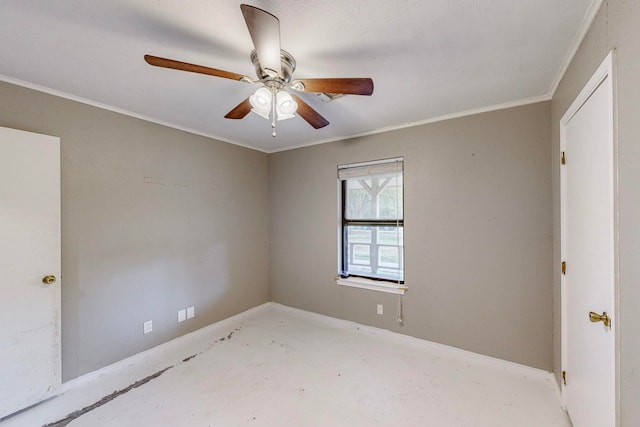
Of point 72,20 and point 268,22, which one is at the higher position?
point 72,20

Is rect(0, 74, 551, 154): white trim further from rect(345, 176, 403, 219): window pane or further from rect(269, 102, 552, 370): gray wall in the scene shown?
rect(345, 176, 403, 219): window pane

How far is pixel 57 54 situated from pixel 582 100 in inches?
119

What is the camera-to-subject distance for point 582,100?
1382 mm

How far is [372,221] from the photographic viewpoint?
121 inches

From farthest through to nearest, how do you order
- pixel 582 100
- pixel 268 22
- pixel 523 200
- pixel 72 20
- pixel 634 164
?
pixel 523 200
pixel 582 100
pixel 72 20
pixel 268 22
pixel 634 164

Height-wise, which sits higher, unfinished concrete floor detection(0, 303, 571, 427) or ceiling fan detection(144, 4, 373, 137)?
ceiling fan detection(144, 4, 373, 137)

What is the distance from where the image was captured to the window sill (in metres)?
2.77

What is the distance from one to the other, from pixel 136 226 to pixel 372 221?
96.9 inches

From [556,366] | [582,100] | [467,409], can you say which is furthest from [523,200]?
[467,409]

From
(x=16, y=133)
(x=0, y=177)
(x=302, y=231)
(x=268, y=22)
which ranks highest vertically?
(x=268, y=22)

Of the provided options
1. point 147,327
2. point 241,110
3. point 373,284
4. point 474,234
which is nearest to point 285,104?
point 241,110

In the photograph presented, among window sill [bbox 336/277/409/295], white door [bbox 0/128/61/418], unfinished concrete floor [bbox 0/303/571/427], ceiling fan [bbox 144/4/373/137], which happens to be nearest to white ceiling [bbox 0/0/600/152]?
ceiling fan [bbox 144/4/373/137]

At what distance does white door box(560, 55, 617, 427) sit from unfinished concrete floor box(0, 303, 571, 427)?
47cm

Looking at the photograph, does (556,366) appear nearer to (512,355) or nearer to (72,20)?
(512,355)
